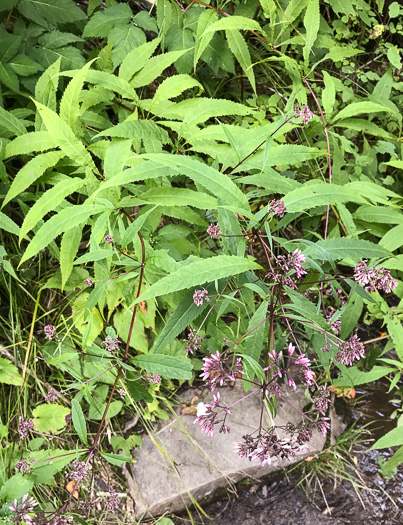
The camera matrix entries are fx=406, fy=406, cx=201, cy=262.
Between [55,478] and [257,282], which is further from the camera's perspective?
[55,478]

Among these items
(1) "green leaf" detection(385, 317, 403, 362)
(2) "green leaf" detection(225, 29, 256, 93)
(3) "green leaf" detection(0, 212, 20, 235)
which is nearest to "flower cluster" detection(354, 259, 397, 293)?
(1) "green leaf" detection(385, 317, 403, 362)

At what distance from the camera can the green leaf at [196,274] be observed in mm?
1176

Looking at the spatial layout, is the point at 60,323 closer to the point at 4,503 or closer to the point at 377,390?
the point at 4,503

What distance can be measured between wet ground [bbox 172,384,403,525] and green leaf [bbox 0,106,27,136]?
2.24 meters

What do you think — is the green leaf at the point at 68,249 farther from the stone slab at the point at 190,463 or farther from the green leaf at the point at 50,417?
the stone slab at the point at 190,463

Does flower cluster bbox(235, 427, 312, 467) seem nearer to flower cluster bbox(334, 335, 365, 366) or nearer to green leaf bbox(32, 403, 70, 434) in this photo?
flower cluster bbox(334, 335, 365, 366)

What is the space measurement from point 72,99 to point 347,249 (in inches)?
48.8

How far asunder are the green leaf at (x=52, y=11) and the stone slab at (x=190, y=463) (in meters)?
2.19

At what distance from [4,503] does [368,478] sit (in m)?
2.03

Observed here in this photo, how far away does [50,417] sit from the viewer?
2.14 m

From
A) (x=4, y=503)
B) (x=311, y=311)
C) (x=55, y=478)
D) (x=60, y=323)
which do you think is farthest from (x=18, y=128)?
(x=55, y=478)

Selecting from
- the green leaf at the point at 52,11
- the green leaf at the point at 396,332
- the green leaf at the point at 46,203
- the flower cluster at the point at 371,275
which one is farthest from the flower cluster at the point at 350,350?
the green leaf at the point at 52,11

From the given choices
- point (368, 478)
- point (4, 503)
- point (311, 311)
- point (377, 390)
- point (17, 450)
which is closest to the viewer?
point (311, 311)

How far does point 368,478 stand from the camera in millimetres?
2486
